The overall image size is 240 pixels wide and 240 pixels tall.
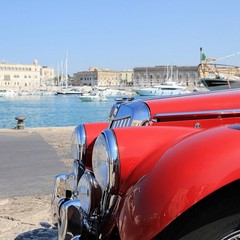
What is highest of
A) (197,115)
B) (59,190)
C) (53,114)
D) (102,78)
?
(102,78)

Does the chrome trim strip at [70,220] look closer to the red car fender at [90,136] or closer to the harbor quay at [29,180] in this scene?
the red car fender at [90,136]

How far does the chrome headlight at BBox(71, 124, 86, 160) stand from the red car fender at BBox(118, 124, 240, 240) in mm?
1390

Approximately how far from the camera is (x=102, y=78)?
17125cm

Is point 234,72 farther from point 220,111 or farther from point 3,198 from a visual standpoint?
point 220,111

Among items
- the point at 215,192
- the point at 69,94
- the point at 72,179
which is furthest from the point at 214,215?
the point at 69,94

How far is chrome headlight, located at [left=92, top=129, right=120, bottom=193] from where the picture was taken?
232 cm

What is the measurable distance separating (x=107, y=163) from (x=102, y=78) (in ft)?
557

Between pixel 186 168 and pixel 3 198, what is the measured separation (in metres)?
4.43

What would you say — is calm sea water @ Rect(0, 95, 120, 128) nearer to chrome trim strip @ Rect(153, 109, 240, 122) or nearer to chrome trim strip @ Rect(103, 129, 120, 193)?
chrome trim strip @ Rect(153, 109, 240, 122)

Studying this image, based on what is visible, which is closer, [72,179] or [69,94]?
[72,179]

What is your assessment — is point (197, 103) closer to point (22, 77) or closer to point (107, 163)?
point (107, 163)

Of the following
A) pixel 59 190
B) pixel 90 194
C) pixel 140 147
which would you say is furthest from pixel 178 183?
pixel 59 190

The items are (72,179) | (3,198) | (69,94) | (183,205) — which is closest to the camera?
(183,205)

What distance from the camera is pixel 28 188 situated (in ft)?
21.1
